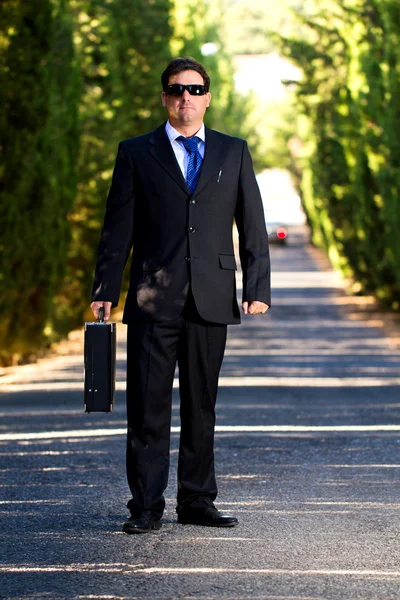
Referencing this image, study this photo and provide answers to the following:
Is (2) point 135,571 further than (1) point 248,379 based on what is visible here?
No

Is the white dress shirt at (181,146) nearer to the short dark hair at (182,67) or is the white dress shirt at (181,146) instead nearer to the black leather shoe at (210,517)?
the short dark hair at (182,67)

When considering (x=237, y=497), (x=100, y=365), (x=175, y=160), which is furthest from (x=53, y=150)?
(x=100, y=365)

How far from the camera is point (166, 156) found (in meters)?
6.97

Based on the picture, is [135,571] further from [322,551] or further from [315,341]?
[315,341]

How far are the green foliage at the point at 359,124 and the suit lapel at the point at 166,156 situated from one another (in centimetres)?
1616

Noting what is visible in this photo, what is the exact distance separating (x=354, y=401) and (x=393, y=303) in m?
15.4

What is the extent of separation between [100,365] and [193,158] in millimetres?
1065

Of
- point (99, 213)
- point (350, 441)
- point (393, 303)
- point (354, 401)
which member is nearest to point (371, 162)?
point (393, 303)

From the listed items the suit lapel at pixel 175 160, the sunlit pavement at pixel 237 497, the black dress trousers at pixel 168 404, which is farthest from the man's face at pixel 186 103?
the sunlit pavement at pixel 237 497

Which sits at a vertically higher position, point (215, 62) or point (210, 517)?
point (215, 62)

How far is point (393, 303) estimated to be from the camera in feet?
95.7

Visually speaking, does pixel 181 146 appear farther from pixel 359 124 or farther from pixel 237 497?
pixel 359 124

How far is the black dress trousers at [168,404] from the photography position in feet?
22.6

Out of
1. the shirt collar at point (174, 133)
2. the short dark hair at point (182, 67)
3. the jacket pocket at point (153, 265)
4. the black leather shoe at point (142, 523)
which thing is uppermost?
the short dark hair at point (182, 67)
